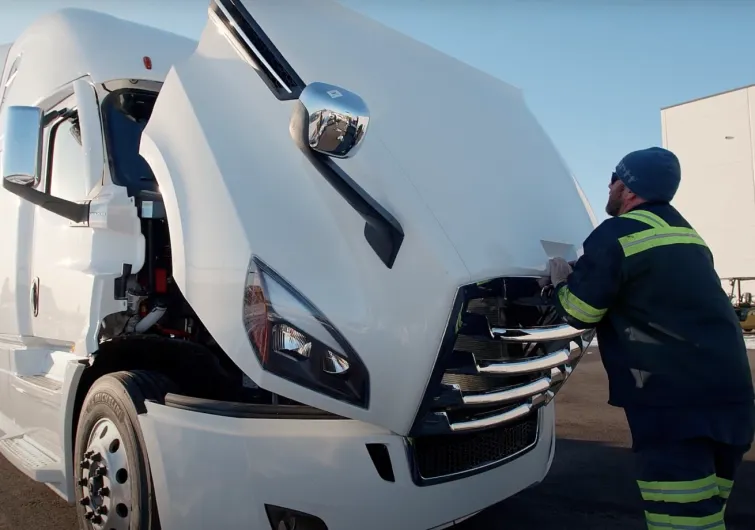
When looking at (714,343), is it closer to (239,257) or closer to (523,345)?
(523,345)

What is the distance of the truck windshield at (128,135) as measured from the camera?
375 cm

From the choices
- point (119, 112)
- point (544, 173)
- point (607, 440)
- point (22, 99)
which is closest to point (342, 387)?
point (544, 173)

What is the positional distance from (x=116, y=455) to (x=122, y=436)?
0.14 m

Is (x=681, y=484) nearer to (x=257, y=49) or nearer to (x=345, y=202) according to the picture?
(x=345, y=202)

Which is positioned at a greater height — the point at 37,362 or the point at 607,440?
the point at 37,362

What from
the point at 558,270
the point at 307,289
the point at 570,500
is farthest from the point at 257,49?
the point at 570,500

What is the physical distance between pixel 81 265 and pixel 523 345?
2.20m

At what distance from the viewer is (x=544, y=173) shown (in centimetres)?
355

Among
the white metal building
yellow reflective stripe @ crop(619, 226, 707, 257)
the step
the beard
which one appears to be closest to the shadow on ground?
the beard

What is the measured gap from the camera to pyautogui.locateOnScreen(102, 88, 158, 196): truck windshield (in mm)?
3752

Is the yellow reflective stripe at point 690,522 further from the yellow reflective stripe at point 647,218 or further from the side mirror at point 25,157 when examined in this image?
the side mirror at point 25,157

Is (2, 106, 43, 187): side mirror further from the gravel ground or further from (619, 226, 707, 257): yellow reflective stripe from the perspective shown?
(619, 226, 707, 257): yellow reflective stripe

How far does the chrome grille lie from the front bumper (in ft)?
0.78

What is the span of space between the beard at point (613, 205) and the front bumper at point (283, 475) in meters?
1.28
